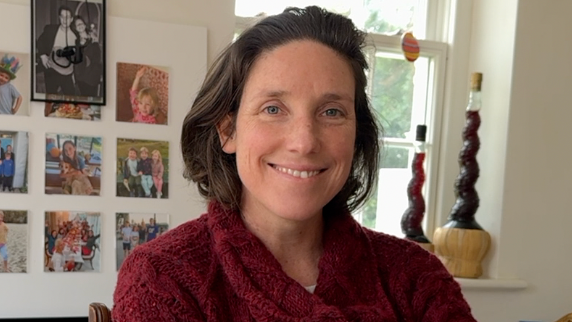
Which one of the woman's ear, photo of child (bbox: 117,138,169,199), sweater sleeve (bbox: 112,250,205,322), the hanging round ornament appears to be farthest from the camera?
the hanging round ornament

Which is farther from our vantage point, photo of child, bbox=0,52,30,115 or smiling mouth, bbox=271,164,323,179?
photo of child, bbox=0,52,30,115

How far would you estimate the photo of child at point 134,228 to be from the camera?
1.38m

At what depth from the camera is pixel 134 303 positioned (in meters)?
0.72

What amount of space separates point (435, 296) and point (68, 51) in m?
1.13

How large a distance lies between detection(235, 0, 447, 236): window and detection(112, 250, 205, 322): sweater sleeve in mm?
1212

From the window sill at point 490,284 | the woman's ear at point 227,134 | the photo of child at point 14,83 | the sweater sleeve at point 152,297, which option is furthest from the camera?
the window sill at point 490,284

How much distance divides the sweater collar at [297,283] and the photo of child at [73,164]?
25.0 inches

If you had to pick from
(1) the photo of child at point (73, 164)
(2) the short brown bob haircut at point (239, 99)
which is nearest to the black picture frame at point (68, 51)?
(1) the photo of child at point (73, 164)

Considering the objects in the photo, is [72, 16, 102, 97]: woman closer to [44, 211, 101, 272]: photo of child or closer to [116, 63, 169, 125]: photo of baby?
[116, 63, 169, 125]: photo of baby

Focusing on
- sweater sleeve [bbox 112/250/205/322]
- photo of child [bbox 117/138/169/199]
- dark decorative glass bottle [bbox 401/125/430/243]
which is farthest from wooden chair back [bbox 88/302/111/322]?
dark decorative glass bottle [bbox 401/125/430/243]

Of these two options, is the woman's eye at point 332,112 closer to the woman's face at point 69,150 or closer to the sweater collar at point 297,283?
the sweater collar at point 297,283

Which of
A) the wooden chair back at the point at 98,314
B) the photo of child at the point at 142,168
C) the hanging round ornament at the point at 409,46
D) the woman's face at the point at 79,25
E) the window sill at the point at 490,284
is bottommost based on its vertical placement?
the window sill at the point at 490,284

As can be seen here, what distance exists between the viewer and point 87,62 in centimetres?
131

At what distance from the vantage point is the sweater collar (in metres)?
0.75
